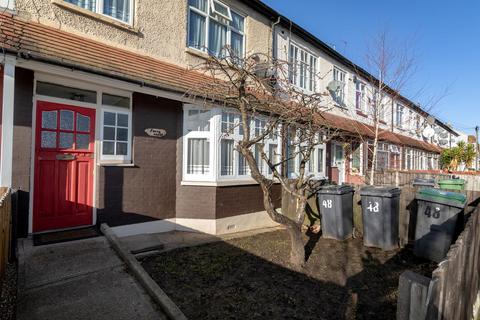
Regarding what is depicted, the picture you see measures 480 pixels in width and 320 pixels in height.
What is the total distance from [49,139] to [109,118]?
1172 mm

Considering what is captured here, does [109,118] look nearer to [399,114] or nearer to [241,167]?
[241,167]

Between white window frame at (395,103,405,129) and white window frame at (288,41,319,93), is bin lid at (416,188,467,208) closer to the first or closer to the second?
white window frame at (288,41,319,93)

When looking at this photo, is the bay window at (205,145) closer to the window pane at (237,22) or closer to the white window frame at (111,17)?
the white window frame at (111,17)

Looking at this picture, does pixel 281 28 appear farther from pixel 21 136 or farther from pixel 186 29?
pixel 21 136

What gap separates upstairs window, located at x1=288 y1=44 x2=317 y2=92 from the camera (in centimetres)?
1162

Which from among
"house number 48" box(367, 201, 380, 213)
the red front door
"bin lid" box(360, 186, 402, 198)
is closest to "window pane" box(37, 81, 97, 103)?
the red front door

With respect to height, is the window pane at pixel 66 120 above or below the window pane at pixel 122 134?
above

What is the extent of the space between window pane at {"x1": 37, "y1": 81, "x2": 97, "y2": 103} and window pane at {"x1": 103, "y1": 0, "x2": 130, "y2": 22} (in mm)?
1956

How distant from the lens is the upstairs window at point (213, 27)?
8.08 m

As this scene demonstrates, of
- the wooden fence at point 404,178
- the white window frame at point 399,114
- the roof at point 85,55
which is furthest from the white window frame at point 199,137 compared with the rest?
the white window frame at point 399,114

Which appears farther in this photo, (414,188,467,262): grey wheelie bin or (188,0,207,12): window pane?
(188,0,207,12): window pane

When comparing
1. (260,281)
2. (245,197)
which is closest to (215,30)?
(245,197)

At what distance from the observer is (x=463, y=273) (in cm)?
270

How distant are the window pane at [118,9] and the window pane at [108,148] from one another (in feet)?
9.42
